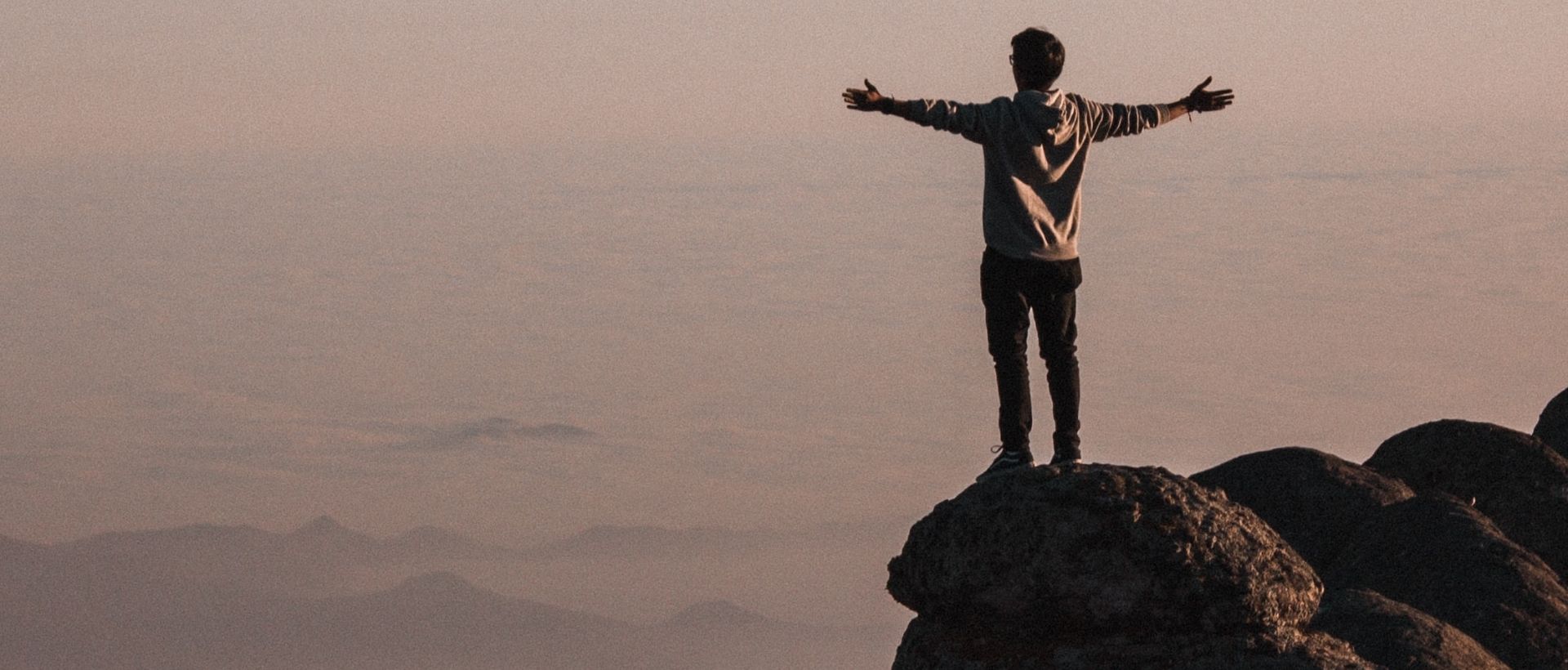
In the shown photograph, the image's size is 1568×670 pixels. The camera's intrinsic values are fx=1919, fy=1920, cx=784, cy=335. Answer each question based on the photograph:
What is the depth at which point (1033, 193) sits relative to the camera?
40.6 ft

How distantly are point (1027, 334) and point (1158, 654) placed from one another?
3247 mm

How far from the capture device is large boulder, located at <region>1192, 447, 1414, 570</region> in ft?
54.6

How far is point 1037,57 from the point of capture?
40.5ft

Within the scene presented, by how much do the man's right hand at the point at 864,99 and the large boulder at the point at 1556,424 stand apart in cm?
1467

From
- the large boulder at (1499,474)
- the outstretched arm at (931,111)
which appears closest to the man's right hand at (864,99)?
the outstretched arm at (931,111)

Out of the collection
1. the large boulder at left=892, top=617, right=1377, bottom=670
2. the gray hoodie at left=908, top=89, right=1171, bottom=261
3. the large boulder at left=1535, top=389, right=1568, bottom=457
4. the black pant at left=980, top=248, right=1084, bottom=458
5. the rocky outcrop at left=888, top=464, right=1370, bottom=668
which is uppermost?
the gray hoodie at left=908, top=89, right=1171, bottom=261

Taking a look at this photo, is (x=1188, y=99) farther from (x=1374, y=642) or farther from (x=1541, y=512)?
(x=1541, y=512)

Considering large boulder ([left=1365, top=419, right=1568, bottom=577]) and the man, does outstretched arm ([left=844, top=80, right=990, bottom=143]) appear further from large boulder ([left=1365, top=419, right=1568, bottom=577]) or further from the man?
large boulder ([left=1365, top=419, right=1568, bottom=577])

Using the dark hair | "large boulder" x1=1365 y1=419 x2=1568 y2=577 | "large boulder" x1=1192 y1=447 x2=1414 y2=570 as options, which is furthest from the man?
"large boulder" x1=1365 y1=419 x2=1568 y2=577

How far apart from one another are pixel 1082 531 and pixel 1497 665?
3.93 m

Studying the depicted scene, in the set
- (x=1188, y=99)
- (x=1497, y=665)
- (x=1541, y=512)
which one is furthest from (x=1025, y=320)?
(x=1541, y=512)

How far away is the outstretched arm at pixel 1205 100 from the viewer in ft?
42.8

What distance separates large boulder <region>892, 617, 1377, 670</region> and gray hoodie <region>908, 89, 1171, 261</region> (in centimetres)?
303

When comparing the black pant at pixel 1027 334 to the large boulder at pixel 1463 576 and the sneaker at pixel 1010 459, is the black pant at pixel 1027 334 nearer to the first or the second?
the sneaker at pixel 1010 459
